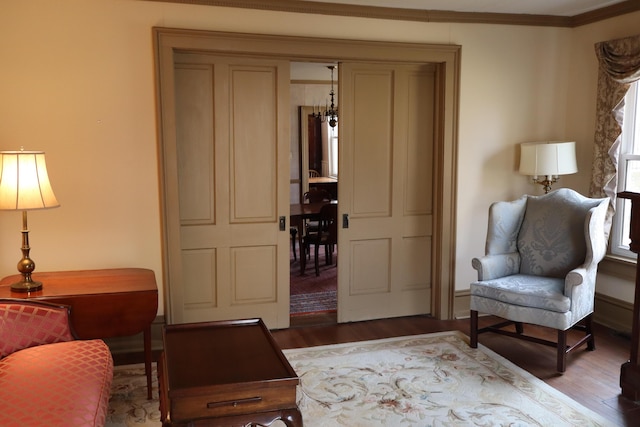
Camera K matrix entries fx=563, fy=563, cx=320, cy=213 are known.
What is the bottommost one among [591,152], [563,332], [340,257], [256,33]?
[563,332]

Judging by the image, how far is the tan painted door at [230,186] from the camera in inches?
154

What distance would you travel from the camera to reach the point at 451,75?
14.0 feet

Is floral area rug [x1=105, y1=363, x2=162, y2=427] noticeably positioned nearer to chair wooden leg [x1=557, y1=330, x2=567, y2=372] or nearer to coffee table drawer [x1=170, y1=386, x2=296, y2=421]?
coffee table drawer [x1=170, y1=386, x2=296, y2=421]

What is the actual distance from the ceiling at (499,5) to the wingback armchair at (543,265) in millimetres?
1376

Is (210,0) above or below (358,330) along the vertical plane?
above

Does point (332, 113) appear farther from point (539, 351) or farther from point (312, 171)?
point (539, 351)

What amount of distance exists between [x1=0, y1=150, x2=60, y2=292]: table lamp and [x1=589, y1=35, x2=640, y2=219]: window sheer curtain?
377 cm

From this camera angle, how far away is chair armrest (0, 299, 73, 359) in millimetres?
2604

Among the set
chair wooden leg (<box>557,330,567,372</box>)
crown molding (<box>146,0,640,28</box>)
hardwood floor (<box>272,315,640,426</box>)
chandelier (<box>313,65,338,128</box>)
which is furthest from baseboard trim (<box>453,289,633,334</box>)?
chandelier (<box>313,65,338,128</box>)

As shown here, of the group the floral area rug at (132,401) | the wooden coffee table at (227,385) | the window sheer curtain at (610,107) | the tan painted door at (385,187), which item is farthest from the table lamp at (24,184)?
the window sheer curtain at (610,107)

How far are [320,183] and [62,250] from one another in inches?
226

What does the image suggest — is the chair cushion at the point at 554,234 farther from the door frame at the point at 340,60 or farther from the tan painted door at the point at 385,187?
the tan painted door at the point at 385,187

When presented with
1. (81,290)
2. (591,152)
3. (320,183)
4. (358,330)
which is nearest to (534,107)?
(591,152)

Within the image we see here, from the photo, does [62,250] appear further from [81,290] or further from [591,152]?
[591,152]
